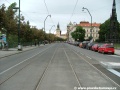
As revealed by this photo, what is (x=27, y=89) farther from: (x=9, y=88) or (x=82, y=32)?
(x=82, y=32)

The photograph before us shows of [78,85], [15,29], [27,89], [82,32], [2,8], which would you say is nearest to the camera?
[27,89]

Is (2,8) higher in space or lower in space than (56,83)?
higher

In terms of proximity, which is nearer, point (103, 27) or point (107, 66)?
point (107, 66)

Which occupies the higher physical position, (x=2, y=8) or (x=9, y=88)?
(x=2, y=8)

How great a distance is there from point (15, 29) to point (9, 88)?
43939 millimetres

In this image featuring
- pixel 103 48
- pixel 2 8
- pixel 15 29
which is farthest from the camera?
pixel 15 29

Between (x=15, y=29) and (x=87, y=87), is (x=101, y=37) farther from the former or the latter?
(x=87, y=87)

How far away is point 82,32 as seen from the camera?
171 meters

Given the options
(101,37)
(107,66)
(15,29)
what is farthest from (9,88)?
(101,37)

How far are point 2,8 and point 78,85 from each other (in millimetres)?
28725

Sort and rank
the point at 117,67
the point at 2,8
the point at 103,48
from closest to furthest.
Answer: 1. the point at 117,67
2. the point at 2,8
3. the point at 103,48

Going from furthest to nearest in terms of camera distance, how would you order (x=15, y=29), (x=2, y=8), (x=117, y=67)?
(x=15, y=29) < (x=2, y=8) < (x=117, y=67)

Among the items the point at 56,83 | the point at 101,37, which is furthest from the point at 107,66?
the point at 101,37

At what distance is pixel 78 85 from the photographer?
451 inches
